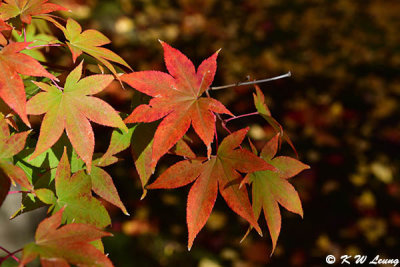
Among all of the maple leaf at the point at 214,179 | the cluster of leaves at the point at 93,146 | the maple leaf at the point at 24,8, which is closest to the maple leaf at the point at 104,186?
the cluster of leaves at the point at 93,146

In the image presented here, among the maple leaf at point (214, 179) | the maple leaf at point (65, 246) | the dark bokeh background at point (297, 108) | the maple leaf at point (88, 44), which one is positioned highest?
the maple leaf at point (88, 44)

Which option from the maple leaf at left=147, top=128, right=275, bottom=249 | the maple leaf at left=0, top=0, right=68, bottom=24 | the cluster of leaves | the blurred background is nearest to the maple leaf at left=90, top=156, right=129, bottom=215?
the cluster of leaves

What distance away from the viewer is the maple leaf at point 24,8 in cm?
90

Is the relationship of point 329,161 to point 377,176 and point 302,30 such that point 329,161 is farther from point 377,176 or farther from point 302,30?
point 302,30

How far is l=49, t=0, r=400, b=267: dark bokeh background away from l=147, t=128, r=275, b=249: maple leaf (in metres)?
1.78

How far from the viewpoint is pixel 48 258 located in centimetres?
68

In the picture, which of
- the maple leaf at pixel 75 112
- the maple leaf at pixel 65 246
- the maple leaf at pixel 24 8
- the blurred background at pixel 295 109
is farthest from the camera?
the blurred background at pixel 295 109

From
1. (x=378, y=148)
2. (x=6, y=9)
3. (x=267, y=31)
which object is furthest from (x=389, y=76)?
(x=6, y=9)

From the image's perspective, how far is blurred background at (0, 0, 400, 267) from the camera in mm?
2742

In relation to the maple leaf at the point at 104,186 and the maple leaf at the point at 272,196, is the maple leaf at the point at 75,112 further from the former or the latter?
the maple leaf at the point at 272,196

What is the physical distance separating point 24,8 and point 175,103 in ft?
1.51

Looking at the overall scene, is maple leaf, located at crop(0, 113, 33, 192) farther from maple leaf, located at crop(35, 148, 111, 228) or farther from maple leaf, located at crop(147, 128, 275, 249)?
maple leaf, located at crop(147, 128, 275, 249)

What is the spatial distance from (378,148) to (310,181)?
88 centimetres

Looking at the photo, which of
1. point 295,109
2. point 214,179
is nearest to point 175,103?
point 214,179
